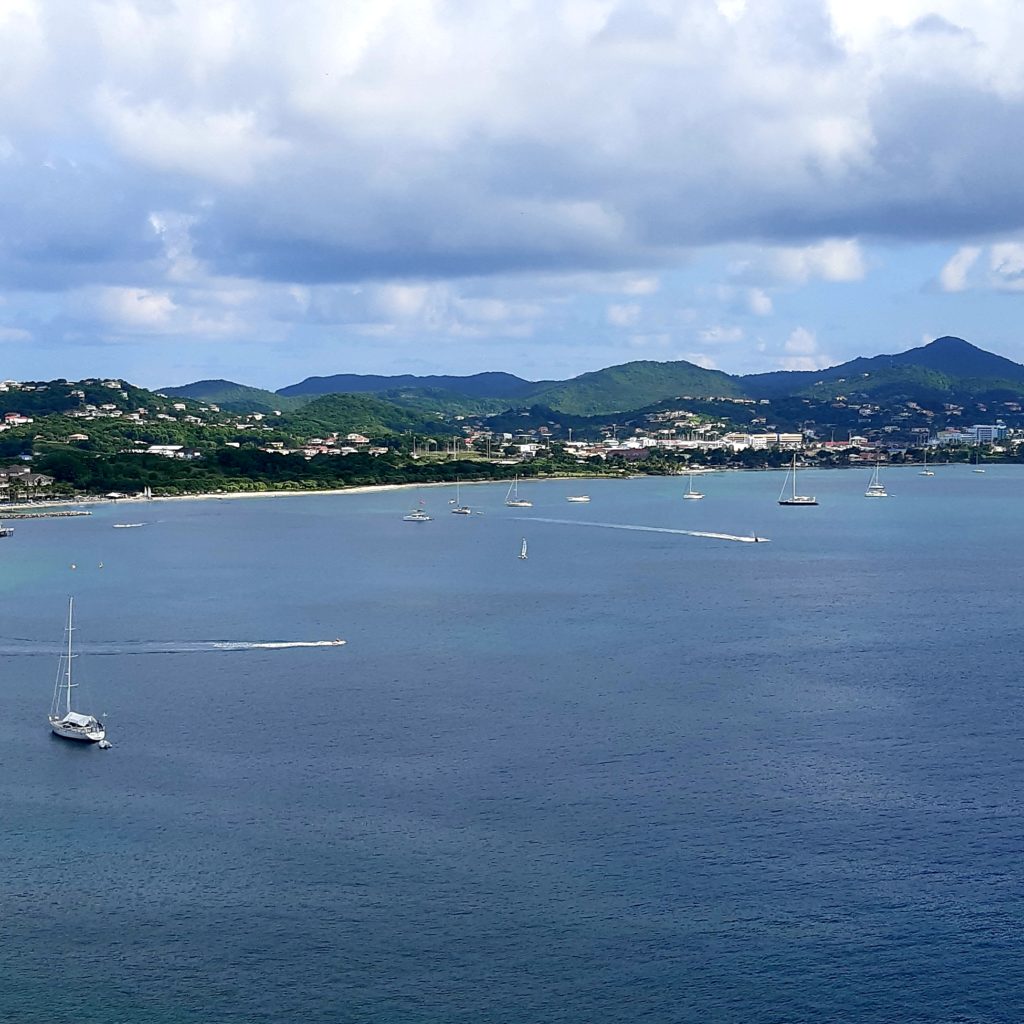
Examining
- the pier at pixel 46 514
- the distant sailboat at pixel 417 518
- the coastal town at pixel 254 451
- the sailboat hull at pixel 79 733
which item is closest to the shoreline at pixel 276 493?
the pier at pixel 46 514

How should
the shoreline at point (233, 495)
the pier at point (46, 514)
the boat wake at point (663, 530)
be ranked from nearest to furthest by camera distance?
the boat wake at point (663, 530) → the pier at point (46, 514) → the shoreline at point (233, 495)

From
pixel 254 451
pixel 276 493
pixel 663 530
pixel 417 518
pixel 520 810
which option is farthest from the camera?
pixel 254 451

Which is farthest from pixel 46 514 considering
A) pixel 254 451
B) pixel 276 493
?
pixel 254 451

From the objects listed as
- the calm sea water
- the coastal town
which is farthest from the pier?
the calm sea water

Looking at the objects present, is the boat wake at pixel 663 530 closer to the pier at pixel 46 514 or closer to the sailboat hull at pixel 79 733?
the pier at pixel 46 514

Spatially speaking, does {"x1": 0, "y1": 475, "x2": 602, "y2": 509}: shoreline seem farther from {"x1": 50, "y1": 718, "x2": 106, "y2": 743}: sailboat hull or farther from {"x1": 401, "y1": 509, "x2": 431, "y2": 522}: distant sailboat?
{"x1": 50, "y1": 718, "x2": 106, "y2": 743}: sailboat hull

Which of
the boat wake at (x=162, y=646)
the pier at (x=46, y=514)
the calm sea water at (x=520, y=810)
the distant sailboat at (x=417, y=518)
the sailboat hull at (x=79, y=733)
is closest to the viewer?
the calm sea water at (x=520, y=810)

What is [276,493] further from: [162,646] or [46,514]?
[162,646]
